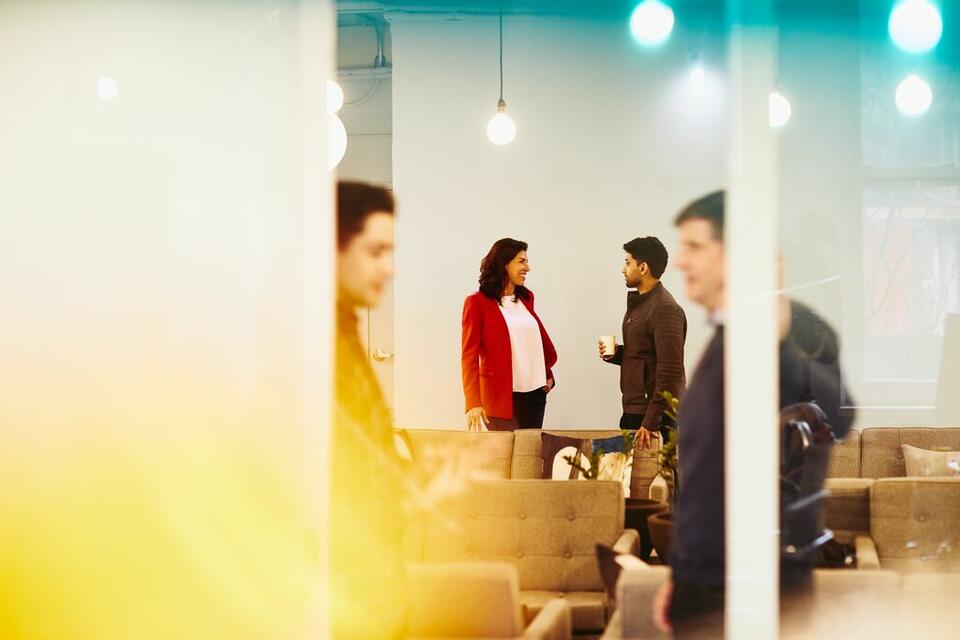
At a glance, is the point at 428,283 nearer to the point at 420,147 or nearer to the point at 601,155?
the point at 420,147

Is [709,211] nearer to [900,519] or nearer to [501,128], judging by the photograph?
[900,519]

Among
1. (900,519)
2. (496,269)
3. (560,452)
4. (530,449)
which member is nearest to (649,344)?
(560,452)

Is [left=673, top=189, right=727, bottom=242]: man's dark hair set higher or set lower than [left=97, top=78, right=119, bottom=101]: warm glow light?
lower

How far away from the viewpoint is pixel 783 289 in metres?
2.50

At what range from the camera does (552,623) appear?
2.60 m

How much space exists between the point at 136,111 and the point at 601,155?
319cm

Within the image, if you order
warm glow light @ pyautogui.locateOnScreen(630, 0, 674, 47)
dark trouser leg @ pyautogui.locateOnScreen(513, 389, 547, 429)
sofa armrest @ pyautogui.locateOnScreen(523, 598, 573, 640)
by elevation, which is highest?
warm glow light @ pyautogui.locateOnScreen(630, 0, 674, 47)

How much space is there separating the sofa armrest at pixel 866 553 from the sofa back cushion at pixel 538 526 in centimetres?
69

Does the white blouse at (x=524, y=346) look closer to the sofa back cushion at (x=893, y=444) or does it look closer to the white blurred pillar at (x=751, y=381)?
the sofa back cushion at (x=893, y=444)

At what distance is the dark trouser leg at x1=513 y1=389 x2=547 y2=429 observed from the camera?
4.87 metres

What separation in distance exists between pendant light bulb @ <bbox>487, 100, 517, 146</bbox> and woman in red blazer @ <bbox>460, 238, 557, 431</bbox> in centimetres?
84

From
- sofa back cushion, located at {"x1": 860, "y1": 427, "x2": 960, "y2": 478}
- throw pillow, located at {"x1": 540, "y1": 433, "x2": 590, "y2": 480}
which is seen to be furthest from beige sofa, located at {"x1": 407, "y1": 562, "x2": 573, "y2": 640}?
sofa back cushion, located at {"x1": 860, "y1": 427, "x2": 960, "y2": 478}

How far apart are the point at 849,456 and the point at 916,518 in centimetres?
98

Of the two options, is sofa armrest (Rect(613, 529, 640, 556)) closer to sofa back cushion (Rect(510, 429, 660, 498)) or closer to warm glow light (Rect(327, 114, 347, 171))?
sofa back cushion (Rect(510, 429, 660, 498))
